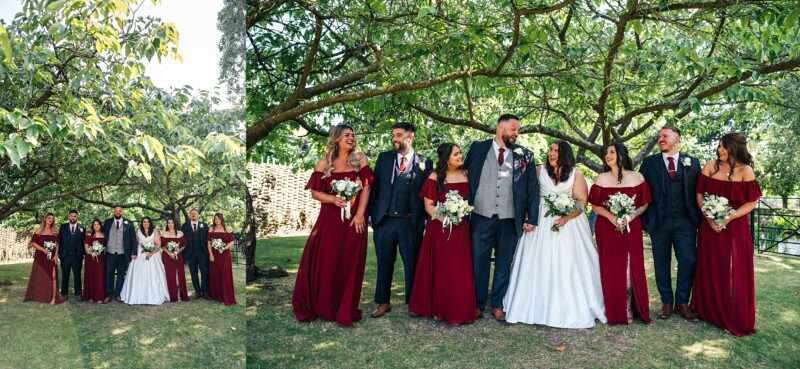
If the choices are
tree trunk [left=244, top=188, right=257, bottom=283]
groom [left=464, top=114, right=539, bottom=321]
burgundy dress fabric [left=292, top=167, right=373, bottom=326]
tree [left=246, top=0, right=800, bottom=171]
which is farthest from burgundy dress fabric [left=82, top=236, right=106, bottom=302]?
groom [left=464, top=114, right=539, bottom=321]

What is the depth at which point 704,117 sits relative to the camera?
8422mm

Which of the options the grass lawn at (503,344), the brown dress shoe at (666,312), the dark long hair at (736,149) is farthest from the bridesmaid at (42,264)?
the dark long hair at (736,149)

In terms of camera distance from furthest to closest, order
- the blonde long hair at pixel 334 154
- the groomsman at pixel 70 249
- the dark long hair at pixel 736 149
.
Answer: the blonde long hair at pixel 334 154, the dark long hair at pixel 736 149, the groomsman at pixel 70 249

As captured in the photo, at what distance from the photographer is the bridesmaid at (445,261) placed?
16.8 ft

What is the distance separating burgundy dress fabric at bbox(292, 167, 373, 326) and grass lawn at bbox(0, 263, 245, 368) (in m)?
1.64

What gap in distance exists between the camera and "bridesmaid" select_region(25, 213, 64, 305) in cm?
335

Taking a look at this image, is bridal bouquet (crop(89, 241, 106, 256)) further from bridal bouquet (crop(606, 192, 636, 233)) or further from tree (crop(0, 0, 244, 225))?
bridal bouquet (crop(606, 192, 636, 233))

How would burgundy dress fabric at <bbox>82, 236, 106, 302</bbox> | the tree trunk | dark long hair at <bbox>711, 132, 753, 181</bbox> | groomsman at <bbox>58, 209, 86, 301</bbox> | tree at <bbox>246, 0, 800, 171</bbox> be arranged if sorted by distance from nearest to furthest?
1. groomsman at <bbox>58, 209, 86, 301</bbox>
2. burgundy dress fabric at <bbox>82, 236, 106, 302</bbox>
3. the tree trunk
4. tree at <bbox>246, 0, 800, 171</bbox>
5. dark long hair at <bbox>711, 132, 753, 181</bbox>

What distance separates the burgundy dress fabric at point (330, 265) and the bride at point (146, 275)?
72.1 inches

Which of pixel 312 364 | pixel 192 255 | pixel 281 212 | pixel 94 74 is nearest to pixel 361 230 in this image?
pixel 312 364

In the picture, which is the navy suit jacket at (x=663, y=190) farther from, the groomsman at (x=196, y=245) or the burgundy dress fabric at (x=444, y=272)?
the groomsman at (x=196, y=245)

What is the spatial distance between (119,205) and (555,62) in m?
4.37

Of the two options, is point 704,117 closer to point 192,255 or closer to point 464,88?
point 464,88

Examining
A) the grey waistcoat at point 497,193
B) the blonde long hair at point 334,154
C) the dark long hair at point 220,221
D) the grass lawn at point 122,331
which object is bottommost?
the grass lawn at point 122,331
